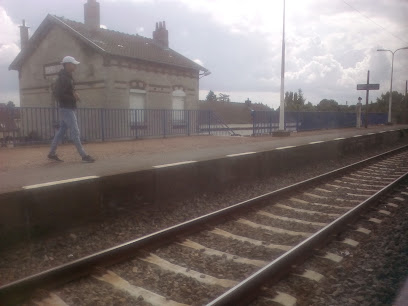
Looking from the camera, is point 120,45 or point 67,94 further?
point 120,45

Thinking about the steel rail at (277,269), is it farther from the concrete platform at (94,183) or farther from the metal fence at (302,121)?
the metal fence at (302,121)

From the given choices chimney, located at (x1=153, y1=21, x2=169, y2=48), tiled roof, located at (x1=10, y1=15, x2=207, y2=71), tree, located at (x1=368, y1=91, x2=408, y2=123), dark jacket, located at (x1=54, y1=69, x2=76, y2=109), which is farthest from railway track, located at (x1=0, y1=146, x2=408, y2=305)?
tree, located at (x1=368, y1=91, x2=408, y2=123)

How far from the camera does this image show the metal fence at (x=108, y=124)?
42.7 feet

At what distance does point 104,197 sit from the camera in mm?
5875

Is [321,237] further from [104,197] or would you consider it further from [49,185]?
[49,185]

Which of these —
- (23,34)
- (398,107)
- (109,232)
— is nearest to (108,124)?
(109,232)

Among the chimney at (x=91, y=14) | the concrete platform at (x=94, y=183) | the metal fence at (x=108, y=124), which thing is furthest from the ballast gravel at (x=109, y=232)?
the chimney at (x=91, y=14)

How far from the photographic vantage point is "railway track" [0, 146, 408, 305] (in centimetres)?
350

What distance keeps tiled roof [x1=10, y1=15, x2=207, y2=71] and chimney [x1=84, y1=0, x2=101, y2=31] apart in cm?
47

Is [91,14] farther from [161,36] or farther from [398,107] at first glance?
[398,107]

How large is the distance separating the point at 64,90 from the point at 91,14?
19.0m

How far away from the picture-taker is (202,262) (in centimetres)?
438

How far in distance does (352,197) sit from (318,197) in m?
0.74

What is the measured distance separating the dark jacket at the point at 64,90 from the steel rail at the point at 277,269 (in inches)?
216
